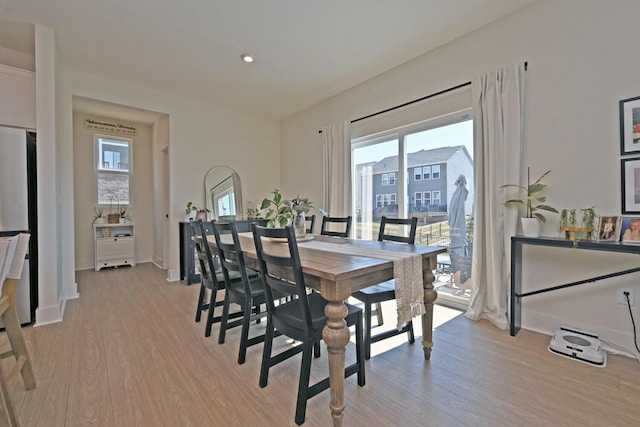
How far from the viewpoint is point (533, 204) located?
2430 millimetres

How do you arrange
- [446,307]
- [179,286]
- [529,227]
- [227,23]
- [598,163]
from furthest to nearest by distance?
[179,286]
[446,307]
[227,23]
[529,227]
[598,163]

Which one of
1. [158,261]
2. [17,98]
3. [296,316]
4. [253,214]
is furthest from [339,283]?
[158,261]

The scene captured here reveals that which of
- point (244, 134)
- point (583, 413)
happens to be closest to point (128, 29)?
point (244, 134)

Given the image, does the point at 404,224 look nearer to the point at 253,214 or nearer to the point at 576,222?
the point at 576,222

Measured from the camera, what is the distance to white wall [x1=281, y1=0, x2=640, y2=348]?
2.06m

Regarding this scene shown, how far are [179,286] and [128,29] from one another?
9.78 feet

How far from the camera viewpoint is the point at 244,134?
5.04 meters

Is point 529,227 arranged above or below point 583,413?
above

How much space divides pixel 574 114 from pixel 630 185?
0.65m

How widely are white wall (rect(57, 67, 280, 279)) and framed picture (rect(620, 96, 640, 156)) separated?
4.55 m

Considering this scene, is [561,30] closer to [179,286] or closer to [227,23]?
[227,23]

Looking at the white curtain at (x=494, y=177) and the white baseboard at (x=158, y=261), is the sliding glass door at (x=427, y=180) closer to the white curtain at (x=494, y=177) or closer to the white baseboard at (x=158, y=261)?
the white curtain at (x=494, y=177)

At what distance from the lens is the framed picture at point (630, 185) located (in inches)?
77.8

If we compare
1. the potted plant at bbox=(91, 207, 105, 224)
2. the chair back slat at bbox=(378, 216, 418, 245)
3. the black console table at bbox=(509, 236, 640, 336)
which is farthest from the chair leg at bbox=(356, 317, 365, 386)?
the potted plant at bbox=(91, 207, 105, 224)
